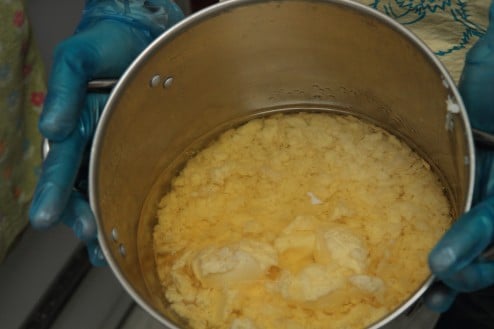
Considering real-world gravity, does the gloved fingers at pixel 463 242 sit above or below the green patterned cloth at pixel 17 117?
above

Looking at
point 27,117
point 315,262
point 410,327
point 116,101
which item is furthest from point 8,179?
point 410,327

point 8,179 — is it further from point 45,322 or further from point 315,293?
point 315,293

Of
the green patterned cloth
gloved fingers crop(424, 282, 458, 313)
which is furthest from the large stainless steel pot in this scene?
the green patterned cloth

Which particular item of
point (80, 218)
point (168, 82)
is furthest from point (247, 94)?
point (80, 218)

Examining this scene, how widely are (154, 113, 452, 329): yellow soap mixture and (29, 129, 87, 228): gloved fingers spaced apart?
205 mm

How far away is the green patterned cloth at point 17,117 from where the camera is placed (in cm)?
98

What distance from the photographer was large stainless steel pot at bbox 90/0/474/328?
0.75 meters

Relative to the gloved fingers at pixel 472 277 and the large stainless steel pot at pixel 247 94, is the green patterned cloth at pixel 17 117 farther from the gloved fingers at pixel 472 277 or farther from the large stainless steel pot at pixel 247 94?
the gloved fingers at pixel 472 277

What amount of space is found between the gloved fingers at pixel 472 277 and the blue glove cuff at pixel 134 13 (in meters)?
0.59

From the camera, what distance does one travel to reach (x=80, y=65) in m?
0.80

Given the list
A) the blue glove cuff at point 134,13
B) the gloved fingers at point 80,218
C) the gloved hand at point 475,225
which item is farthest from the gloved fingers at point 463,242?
the blue glove cuff at point 134,13

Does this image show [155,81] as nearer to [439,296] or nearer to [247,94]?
[247,94]

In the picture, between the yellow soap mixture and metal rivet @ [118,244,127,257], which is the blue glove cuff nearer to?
the yellow soap mixture

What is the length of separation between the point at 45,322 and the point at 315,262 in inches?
29.0
